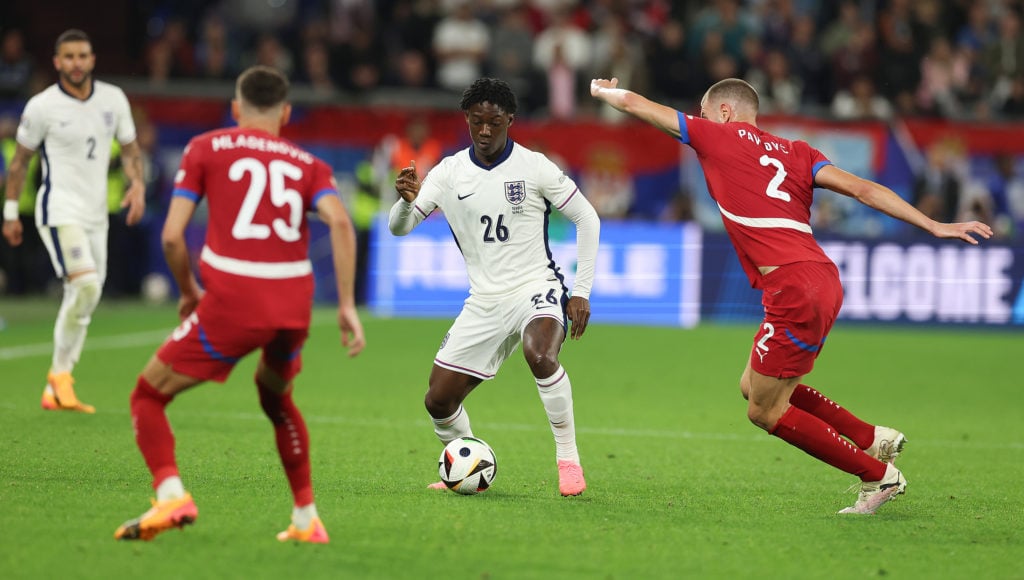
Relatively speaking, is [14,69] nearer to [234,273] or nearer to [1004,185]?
[1004,185]

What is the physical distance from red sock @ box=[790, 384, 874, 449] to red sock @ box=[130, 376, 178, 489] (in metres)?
3.46

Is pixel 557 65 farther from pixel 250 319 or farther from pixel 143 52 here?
pixel 250 319

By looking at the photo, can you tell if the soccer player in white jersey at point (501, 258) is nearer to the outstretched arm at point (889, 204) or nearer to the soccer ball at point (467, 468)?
the soccer ball at point (467, 468)

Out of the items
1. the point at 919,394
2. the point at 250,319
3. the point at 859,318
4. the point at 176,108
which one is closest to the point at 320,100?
the point at 176,108

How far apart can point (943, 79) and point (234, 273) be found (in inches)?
746

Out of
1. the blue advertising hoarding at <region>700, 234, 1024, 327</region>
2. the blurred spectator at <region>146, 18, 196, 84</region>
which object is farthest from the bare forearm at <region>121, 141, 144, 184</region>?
the blurred spectator at <region>146, 18, 196, 84</region>

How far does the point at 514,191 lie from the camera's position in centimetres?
762

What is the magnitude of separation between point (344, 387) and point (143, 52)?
12.2 metres

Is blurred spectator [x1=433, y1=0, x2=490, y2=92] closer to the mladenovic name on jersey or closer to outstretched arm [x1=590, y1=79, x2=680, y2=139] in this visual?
outstretched arm [x1=590, y1=79, x2=680, y2=139]

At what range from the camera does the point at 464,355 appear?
299 inches

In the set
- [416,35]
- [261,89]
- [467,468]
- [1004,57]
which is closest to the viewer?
[261,89]

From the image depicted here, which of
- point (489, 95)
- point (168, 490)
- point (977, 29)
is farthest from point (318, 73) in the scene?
point (168, 490)

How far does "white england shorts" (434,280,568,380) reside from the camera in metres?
7.58

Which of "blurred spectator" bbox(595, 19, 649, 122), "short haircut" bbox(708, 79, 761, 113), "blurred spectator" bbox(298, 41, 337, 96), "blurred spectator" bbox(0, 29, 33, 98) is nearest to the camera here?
"short haircut" bbox(708, 79, 761, 113)
